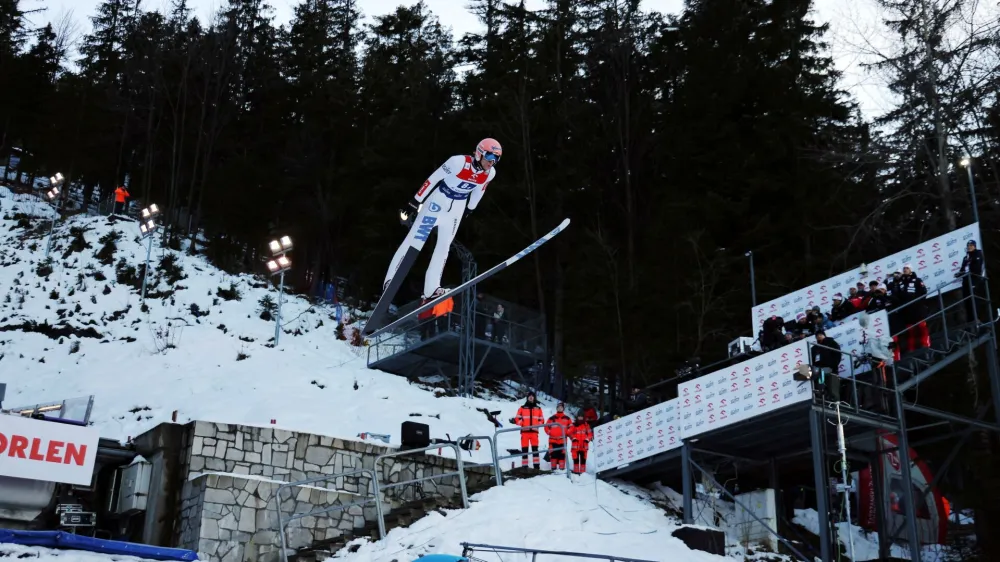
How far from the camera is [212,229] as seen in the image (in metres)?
39.2

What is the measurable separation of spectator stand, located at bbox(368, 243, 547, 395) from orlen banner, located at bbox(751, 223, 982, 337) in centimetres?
783

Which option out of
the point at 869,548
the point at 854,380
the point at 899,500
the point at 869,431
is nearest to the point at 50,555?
the point at 854,380

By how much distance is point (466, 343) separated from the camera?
26031 millimetres

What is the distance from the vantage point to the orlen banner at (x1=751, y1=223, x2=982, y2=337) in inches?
697

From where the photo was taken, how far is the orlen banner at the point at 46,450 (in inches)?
514

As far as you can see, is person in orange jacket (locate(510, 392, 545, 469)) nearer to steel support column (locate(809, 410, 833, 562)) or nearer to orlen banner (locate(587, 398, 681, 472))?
orlen banner (locate(587, 398, 681, 472))

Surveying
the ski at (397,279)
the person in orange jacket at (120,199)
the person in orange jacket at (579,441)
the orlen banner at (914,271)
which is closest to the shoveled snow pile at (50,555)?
the ski at (397,279)

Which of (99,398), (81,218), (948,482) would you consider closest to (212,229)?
(81,218)

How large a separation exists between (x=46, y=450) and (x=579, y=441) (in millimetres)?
8893

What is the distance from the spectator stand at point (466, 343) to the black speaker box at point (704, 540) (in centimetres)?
1154

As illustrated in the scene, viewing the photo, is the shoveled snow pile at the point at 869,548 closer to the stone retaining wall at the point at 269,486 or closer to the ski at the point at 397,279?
the stone retaining wall at the point at 269,486

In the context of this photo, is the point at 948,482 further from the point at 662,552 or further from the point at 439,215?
the point at 439,215

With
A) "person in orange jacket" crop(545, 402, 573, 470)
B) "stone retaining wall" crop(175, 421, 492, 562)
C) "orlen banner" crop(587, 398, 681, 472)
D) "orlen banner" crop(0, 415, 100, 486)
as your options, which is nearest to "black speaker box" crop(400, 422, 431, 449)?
"stone retaining wall" crop(175, 421, 492, 562)

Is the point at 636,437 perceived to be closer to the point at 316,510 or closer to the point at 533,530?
the point at 533,530
